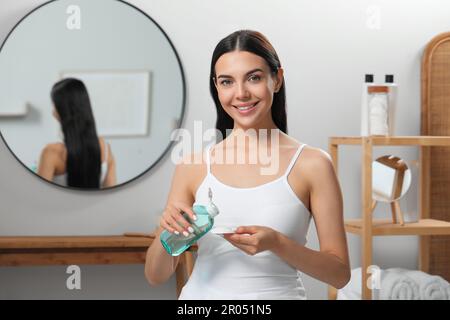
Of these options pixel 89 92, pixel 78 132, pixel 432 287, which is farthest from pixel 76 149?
pixel 432 287

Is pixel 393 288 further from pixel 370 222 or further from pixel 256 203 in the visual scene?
pixel 256 203

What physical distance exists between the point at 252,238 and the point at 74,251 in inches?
55.1

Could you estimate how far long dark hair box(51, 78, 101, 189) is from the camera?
241 cm

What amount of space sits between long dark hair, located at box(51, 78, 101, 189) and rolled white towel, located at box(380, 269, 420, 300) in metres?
0.96

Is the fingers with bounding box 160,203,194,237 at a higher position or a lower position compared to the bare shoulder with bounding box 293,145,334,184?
lower

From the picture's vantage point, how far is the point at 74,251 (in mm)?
2293

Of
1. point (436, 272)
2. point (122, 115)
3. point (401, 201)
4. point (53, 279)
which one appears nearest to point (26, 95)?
point (122, 115)

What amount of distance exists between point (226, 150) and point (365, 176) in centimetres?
123

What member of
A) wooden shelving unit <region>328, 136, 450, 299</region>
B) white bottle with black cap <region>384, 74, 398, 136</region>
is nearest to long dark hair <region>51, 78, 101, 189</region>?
wooden shelving unit <region>328, 136, 450, 299</region>

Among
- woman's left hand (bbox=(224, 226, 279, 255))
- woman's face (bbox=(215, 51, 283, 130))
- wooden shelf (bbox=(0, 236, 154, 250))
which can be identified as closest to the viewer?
woman's left hand (bbox=(224, 226, 279, 255))

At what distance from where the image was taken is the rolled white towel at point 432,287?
7.64 ft

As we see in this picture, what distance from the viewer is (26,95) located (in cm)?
241

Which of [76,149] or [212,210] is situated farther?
[76,149]

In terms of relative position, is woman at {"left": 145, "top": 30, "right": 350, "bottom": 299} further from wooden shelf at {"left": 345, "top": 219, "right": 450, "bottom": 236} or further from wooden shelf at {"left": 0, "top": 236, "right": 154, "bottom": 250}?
wooden shelf at {"left": 345, "top": 219, "right": 450, "bottom": 236}
